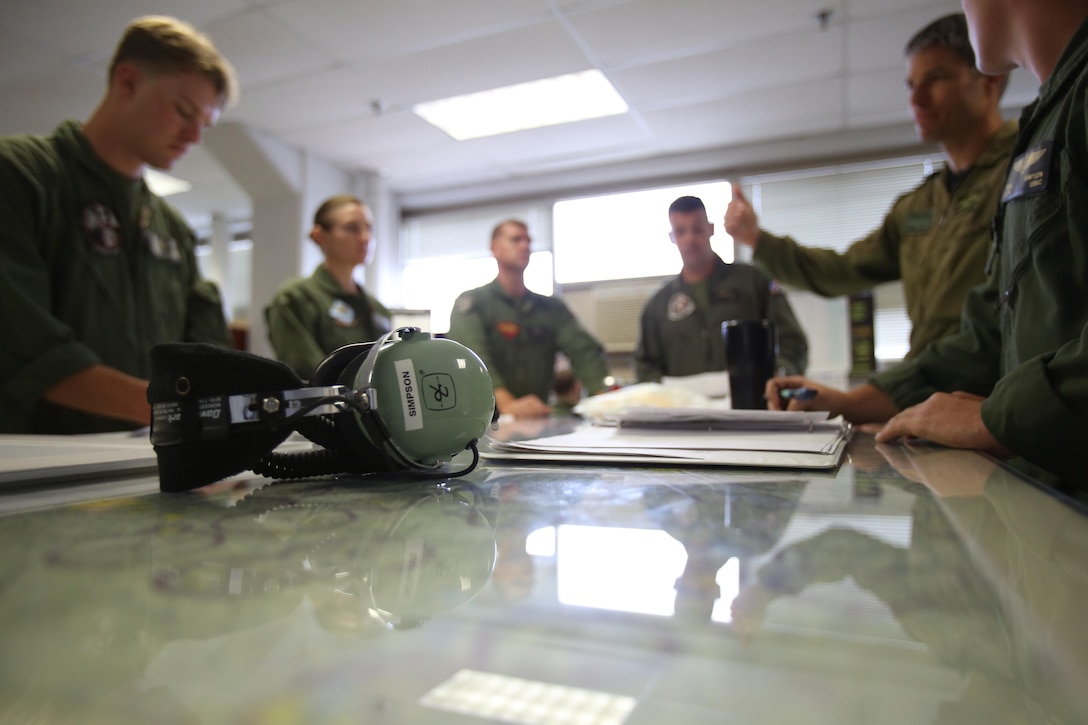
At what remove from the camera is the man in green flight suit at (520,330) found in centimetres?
251

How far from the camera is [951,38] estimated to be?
4.24ft

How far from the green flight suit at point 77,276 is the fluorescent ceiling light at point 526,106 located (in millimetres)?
2309

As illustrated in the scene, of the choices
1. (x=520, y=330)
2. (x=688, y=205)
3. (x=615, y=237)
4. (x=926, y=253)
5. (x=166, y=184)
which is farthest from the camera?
(x=166, y=184)

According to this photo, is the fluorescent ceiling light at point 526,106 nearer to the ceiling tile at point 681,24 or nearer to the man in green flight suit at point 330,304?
the ceiling tile at point 681,24

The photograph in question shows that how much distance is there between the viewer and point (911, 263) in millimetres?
1356

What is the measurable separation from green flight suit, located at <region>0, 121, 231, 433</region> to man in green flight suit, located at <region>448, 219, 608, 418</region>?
1.17 metres

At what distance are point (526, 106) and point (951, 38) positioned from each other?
2.60m

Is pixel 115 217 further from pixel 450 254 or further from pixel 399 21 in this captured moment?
pixel 450 254

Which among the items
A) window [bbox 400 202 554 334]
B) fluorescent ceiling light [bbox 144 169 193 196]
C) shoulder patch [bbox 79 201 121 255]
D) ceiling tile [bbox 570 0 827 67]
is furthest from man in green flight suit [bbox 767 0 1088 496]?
fluorescent ceiling light [bbox 144 169 193 196]

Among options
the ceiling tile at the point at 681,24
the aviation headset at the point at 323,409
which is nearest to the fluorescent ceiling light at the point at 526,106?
the ceiling tile at the point at 681,24

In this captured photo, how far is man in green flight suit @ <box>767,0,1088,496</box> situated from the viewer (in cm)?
57

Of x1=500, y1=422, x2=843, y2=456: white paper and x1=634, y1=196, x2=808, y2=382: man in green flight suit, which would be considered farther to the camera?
x1=634, y1=196, x2=808, y2=382: man in green flight suit

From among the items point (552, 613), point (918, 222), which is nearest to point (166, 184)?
point (918, 222)

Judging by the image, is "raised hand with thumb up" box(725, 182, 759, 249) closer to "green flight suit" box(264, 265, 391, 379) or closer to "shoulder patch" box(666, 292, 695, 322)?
"shoulder patch" box(666, 292, 695, 322)
